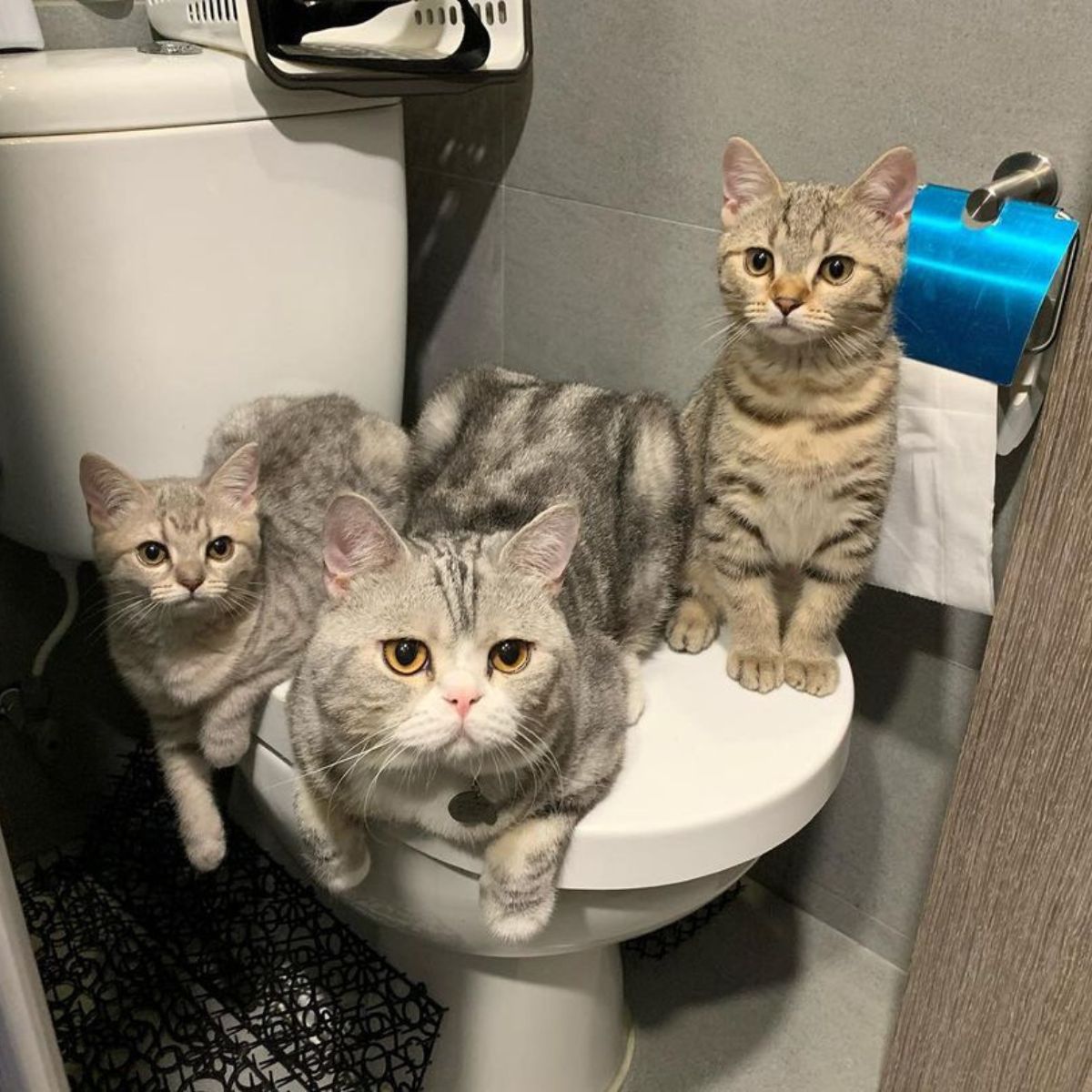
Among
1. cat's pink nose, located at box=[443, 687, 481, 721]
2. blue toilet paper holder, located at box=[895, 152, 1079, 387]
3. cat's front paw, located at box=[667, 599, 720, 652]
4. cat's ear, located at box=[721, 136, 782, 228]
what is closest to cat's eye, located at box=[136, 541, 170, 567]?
cat's pink nose, located at box=[443, 687, 481, 721]

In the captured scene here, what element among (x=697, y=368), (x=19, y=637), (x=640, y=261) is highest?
(x=640, y=261)

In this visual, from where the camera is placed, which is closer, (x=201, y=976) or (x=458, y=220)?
(x=201, y=976)

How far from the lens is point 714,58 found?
1.15 metres

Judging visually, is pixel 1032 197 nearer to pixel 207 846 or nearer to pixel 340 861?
pixel 340 861

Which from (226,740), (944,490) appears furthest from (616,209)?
(226,740)

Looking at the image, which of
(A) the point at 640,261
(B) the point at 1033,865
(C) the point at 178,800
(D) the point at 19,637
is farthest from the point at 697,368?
(D) the point at 19,637

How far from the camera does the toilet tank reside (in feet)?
3.16

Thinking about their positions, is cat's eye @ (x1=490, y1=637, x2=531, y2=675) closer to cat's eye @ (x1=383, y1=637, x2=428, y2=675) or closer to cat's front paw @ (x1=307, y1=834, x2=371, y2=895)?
cat's eye @ (x1=383, y1=637, x2=428, y2=675)

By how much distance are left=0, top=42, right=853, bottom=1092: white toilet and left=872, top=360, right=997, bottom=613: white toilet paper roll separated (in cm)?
16

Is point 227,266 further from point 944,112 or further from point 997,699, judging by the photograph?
point 997,699

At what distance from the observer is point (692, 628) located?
111 centimetres

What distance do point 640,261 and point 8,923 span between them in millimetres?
1035

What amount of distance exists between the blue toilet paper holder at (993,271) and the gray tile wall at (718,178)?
0.06 metres

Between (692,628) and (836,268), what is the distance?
39 centimetres
